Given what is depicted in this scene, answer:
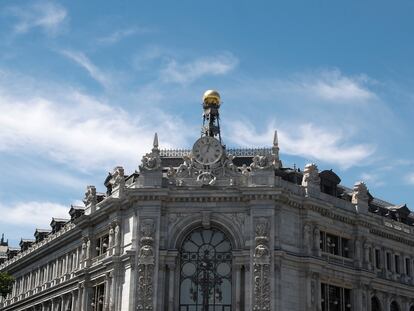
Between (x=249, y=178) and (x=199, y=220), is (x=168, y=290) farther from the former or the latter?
(x=249, y=178)

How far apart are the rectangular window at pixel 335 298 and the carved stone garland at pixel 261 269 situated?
23.5ft

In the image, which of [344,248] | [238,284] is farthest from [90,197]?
[344,248]

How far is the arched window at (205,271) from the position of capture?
198ft

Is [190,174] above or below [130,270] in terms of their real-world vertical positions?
above

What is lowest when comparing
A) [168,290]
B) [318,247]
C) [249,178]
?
[168,290]

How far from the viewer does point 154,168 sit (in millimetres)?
62875

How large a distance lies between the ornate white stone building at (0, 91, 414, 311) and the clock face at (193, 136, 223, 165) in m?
0.08

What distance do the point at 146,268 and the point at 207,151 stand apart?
10.4 m

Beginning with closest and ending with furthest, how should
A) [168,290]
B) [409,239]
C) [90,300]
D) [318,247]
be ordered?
[168,290] < [318,247] < [90,300] < [409,239]

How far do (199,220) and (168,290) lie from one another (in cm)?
584

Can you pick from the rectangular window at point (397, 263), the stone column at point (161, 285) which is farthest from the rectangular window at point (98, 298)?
the rectangular window at point (397, 263)

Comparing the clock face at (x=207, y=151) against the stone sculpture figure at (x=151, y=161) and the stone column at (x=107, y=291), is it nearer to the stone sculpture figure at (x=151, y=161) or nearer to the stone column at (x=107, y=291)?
the stone sculpture figure at (x=151, y=161)

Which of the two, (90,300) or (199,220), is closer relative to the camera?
(199,220)

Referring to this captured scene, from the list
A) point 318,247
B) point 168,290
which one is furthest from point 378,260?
point 168,290
